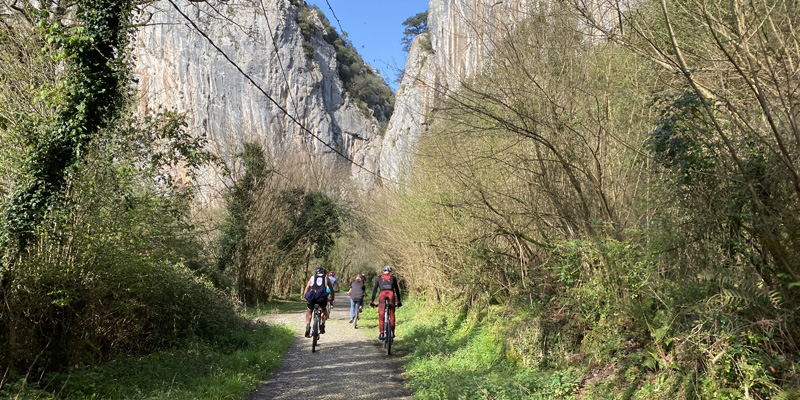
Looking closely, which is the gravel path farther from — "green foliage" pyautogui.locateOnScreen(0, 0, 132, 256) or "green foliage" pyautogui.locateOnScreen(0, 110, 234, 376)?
"green foliage" pyautogui.locateOnScreen(0, 0, 132, 256)

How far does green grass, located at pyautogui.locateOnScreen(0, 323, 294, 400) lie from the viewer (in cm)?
550

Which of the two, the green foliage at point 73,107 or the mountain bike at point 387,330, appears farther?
the mountain bike at point 387,330

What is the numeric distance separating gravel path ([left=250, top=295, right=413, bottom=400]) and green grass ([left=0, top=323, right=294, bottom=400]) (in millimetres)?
321

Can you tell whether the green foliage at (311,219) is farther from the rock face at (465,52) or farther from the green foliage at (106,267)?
the rock face at (465,52)

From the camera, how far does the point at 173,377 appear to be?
20.8 ft

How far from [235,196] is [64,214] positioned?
1583 centimetres

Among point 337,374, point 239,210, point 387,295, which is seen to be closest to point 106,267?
point 337,374

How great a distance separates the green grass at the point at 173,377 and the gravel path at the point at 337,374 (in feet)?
1.05

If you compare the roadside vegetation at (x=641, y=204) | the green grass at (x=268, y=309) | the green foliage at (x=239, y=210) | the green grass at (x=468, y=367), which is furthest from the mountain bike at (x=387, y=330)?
the green foliage at (x=239, y=210)

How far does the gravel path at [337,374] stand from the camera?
6309mm

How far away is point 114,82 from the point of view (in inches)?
252

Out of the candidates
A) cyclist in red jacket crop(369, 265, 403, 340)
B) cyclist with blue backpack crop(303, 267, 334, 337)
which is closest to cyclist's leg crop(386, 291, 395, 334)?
cyclist in red jacket crop(369, 265, 403, 340)

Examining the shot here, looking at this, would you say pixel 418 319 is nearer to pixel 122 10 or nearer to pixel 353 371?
pixel 353 371

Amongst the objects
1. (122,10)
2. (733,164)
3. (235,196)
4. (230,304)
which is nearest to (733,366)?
(733,164)
